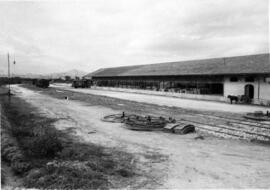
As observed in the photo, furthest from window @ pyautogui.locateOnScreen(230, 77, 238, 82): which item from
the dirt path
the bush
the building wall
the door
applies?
the bush

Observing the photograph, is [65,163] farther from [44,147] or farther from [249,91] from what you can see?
[249,91]

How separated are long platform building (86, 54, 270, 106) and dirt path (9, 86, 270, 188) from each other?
49.8ft

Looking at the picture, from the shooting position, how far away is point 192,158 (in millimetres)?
6445

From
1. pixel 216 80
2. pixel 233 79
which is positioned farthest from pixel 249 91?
pixel 216 80

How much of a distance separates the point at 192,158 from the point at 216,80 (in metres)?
21.3

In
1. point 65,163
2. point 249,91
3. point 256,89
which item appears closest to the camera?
point 65,163

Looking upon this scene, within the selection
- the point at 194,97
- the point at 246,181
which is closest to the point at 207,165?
the point at 246,181

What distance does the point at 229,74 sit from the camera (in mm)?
23344

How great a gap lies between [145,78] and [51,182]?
34029 mm

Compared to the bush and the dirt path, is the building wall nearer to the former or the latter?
the dirt path

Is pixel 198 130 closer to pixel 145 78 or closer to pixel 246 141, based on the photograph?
pixel 246 141

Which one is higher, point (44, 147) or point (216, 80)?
point (216, 80)

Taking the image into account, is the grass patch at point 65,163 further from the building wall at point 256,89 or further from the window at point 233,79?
the window at point 233,79

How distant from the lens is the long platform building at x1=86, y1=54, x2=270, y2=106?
20795mm
